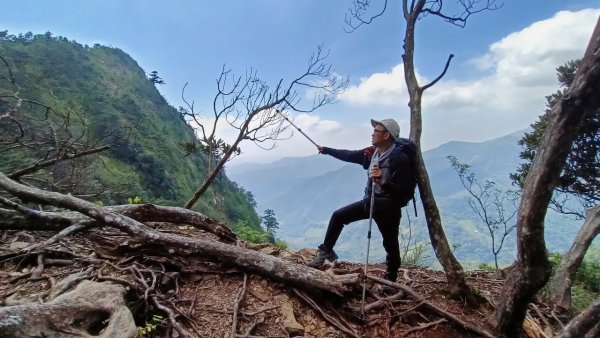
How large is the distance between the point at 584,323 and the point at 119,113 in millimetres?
71319

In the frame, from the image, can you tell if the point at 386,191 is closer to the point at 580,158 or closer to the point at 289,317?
the point at 289,317

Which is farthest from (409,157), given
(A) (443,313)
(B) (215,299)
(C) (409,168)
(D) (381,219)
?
(B) (215,299)

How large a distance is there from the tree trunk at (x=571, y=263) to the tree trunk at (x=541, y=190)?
2.97 metres

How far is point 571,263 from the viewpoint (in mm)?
7027

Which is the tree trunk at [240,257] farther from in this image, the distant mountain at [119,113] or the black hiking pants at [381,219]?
the distant mountain at [119,113]

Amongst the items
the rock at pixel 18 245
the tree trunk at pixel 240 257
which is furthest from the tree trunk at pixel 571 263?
the rock at pixel 18 245

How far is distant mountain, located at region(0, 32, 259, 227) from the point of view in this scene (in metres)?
47.5

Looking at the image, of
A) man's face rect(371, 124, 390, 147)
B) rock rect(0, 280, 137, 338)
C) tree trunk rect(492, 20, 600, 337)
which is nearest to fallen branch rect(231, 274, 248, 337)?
rock rect(0, 280, 137, 338)

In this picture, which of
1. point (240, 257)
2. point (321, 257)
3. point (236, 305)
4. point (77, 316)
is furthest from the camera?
point (321, 257)

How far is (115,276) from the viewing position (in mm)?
3748

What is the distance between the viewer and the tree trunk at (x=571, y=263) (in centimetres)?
638

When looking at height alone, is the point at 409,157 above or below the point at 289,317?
above

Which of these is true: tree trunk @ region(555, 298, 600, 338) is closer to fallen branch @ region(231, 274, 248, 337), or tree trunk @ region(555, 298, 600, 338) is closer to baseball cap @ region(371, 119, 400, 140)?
baseball cap @ region(371, 119, 400, 140)

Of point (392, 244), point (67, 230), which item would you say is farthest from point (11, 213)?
point (392, 244)
